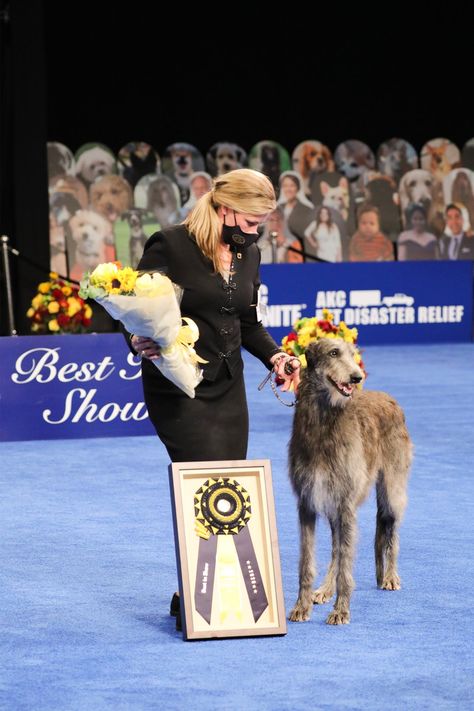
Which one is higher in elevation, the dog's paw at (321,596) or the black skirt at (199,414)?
the black skirt at (199,414)

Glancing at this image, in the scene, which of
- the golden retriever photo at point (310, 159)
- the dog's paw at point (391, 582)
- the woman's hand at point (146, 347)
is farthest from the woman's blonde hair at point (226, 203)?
the golden retriever photo at point (310, 159)

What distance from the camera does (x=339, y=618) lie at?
453 cm

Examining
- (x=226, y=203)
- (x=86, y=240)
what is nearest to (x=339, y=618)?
(x=226, y=203)

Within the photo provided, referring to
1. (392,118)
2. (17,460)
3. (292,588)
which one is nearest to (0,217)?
(392,118)

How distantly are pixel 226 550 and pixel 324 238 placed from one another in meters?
12.6

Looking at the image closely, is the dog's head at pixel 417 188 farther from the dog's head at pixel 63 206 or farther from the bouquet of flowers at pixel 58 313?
the bouquet of flowers at pixel 58 313

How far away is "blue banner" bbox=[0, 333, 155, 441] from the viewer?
8672mm

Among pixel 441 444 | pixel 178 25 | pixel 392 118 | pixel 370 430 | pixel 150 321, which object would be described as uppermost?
pixel 178 25

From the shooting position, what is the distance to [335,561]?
15.7ft

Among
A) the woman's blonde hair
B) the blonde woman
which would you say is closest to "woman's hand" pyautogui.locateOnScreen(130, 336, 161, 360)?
the blonde woman

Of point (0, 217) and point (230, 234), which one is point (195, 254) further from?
point (0, 217)

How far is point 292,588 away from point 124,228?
11530mm

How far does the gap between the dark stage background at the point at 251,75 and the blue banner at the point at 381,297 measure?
9.62ft

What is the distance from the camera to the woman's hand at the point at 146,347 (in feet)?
13.7
